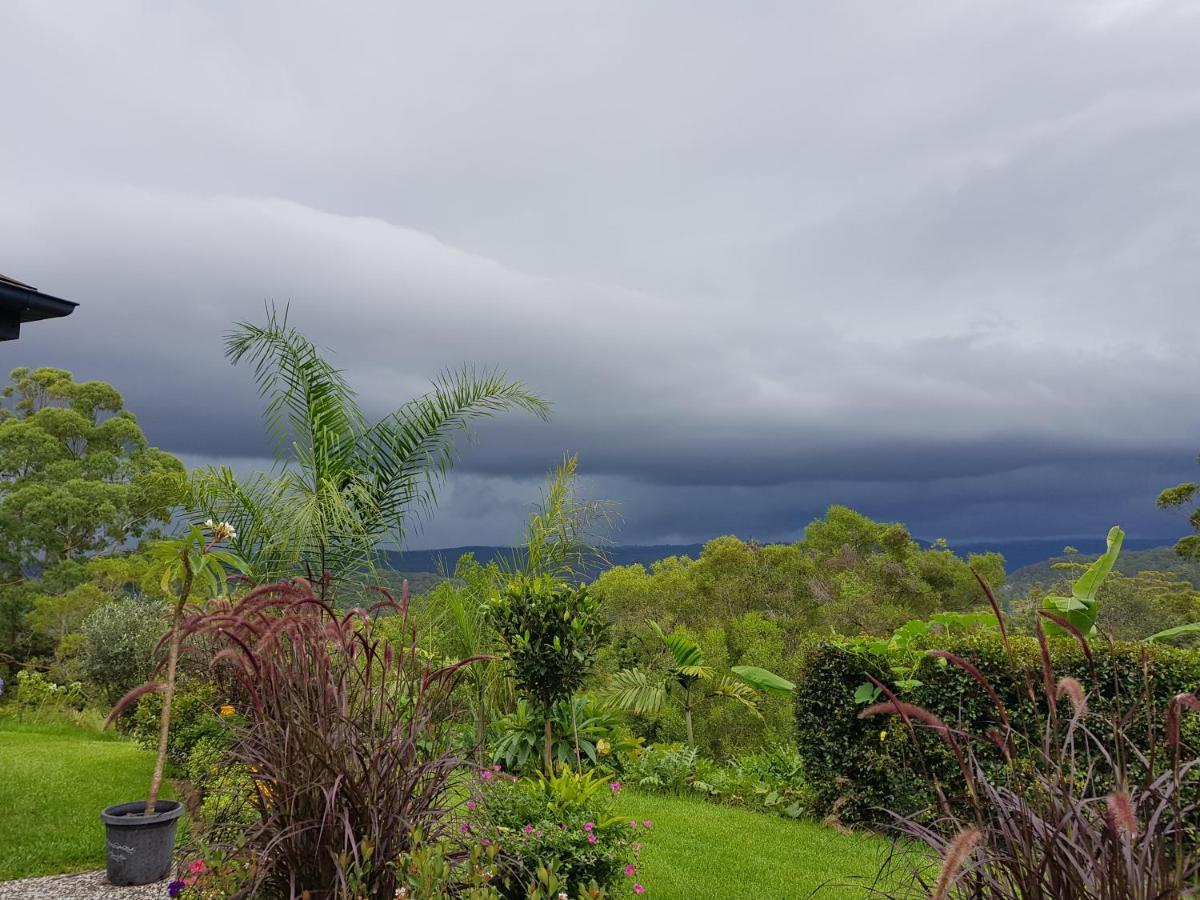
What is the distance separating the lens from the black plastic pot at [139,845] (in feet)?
14.9

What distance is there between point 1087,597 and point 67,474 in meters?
25.3

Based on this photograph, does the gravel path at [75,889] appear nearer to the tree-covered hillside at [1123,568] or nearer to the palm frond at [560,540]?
the palm frond at [560,540]

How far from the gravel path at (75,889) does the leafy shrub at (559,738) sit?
2684mm

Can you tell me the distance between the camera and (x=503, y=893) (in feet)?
11.8

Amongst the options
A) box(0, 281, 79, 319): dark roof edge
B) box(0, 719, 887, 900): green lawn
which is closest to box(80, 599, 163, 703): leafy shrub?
box(0, 719, 887, 900): green lawn

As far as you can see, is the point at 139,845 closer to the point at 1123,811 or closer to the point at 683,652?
the point at 1123,811

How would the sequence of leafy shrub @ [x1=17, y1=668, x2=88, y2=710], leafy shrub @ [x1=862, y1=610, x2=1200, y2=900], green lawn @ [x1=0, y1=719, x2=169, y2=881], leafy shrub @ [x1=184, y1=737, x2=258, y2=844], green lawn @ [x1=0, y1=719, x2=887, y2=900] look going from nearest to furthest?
1. leafy shrub @ [x1=862, y1=610, x2=1200, y2=900]
2. leafy shrub @ [x1=184, y1=737, x2=258, y2=844]
3. green lawn @ [x1=0, y1=719, x2=887, y2=900]
4. green lawn @ [x1=0, y1=719, x2=169, y2=881]
5. leafy shrub @ [x1=17, y1=668, x2=88, y2=710]

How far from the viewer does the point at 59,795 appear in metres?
6.52

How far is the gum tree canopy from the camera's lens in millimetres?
21922

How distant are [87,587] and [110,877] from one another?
62.4 ft

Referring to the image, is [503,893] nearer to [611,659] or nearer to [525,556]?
[525,556]

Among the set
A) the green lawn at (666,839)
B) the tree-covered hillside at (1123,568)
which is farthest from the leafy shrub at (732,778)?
the tree-covered hillside at (1123,568)

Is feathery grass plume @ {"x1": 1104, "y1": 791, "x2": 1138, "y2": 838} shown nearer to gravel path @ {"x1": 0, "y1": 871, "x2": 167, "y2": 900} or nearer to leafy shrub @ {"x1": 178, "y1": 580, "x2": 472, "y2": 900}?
leafy shrub @ {"x1": 178, "y1": 580, "x2": 472, "y2": 900}

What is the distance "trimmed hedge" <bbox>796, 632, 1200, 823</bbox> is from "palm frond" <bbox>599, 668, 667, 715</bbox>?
196 cm
